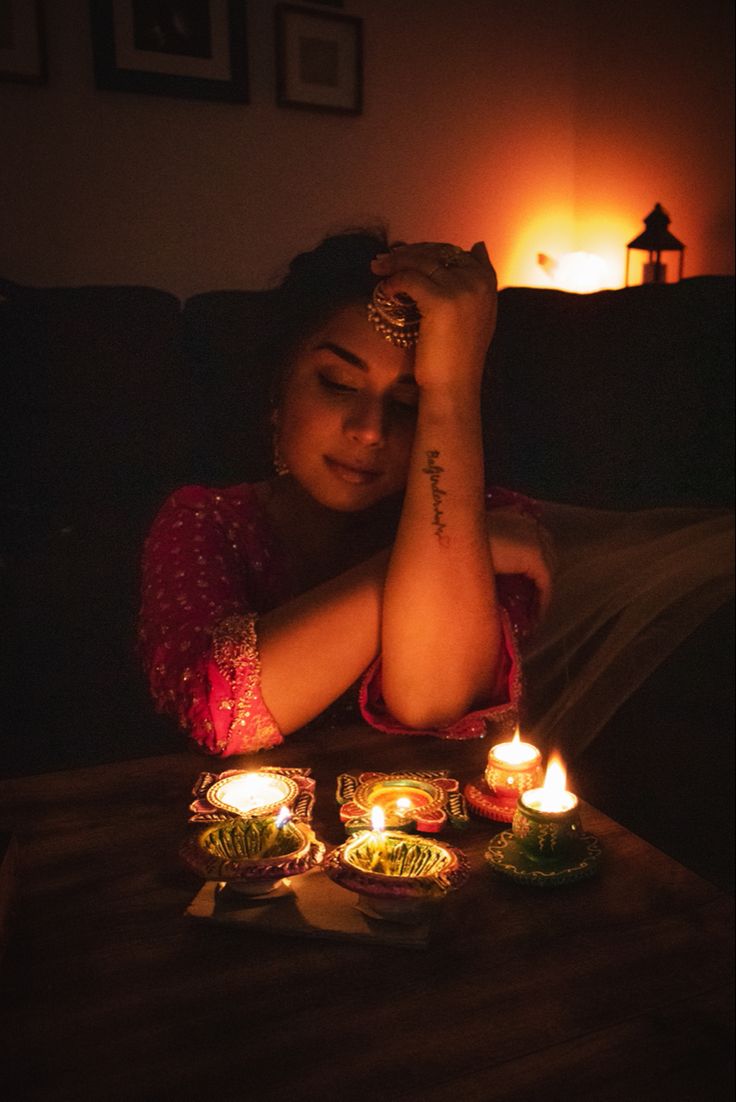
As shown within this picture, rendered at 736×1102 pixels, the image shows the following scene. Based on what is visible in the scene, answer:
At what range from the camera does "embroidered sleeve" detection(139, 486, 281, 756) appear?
93 centimetres

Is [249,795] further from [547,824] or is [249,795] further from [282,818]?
[547,824]

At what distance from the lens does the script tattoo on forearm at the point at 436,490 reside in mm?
988

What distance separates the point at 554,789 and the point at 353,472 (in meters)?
0.56

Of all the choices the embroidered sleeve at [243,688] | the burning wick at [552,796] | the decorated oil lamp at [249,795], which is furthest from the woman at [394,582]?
the burning wick at [552,796]

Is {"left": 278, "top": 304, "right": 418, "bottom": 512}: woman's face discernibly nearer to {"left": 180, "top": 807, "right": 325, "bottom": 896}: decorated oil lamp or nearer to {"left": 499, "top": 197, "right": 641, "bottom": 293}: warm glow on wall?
{"left": 180, "top": 807, "right": 325, "bottom": 896}: decorated oil lamp

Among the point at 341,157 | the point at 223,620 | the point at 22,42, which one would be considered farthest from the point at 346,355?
the point at 341,157

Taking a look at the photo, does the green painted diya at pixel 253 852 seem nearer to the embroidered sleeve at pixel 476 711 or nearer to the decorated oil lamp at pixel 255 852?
the decorated oil lamp at pixel 255 852

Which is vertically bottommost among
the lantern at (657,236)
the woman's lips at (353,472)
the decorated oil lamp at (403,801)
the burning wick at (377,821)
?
the decorated oil lamp at (403,801)

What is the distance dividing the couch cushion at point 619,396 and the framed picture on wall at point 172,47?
3.51 ft

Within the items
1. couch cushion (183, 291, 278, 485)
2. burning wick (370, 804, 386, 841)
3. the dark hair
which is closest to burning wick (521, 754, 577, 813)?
burning wick (370, 804, 386, 841)

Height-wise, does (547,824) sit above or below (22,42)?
below

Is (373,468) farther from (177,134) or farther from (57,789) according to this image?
(177,134)

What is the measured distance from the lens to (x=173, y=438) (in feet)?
6.93

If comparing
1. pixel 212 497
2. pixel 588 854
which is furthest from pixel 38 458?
pixel 588 854
